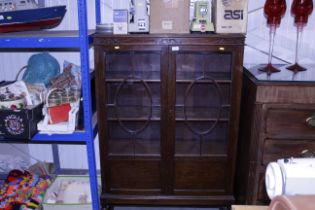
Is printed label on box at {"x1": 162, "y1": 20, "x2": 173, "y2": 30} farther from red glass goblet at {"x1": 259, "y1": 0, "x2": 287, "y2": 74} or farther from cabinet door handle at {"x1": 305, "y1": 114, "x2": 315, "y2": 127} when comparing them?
cabinet door handle at {"x1": 305, "y1": 114, "x2": 315, "y2": 127}

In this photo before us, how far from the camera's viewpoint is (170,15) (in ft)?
5.37

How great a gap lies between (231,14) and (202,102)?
0.54m

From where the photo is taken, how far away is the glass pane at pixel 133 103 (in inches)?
71.1

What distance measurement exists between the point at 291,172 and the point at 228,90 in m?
1.02

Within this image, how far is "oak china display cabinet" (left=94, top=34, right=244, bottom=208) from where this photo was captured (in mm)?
1751

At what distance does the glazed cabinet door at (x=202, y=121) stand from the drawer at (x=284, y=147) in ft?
0.77

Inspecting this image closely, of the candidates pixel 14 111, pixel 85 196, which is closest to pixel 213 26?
pixel 14 111

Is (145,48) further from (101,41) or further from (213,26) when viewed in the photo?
(213,26)

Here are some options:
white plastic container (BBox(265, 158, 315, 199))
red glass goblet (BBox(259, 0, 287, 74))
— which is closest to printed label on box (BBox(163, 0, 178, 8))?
red glass goblet (BBox(259, 0, 287, 74))

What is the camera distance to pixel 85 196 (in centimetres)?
205

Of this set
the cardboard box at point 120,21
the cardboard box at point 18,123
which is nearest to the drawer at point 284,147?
the cardboard box at point 120,21

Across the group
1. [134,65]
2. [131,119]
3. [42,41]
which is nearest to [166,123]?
[131,119]

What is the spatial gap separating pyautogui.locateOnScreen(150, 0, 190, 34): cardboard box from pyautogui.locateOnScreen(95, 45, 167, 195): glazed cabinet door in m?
0.15

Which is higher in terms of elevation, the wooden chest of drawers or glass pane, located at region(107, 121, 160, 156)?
the wooden chest of drawers
